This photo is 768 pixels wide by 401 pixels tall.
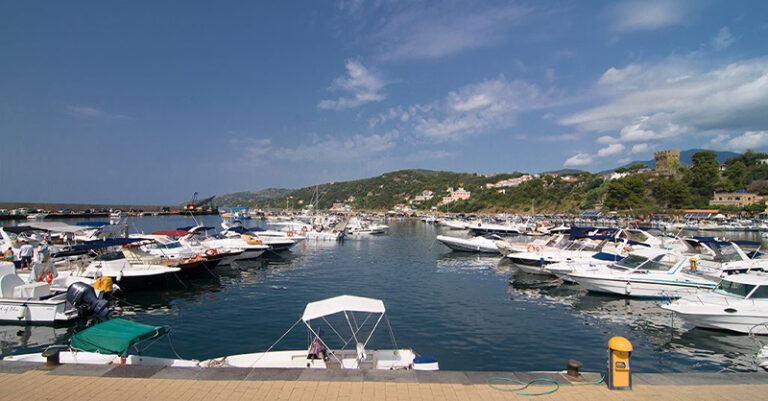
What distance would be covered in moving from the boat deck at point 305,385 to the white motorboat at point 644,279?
13.8 meters

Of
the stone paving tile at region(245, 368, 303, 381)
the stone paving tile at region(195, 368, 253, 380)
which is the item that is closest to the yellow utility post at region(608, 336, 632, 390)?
the stone paving tile at region(245, 368, 303, 381)

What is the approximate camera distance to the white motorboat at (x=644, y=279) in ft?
66.4

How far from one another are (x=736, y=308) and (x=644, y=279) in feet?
20.1

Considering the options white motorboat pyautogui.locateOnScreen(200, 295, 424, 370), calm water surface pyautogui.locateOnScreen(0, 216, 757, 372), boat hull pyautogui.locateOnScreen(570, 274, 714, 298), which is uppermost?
white motorboat pyautogui.locateOnScreen(200, 295, 424, 370)

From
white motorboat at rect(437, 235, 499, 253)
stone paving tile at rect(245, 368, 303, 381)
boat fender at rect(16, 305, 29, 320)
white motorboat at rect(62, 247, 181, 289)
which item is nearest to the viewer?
stone paving tile at rect(245, 368, 303, 381)

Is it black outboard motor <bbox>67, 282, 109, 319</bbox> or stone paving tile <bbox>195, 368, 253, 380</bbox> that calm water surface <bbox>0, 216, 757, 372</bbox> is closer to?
black outboard motor <bbox>67, 282, 109, 319</bbox>

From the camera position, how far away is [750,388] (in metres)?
7.38

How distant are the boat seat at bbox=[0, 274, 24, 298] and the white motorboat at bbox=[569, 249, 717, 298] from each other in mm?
26031

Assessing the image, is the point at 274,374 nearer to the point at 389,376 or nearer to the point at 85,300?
the point at 389,376

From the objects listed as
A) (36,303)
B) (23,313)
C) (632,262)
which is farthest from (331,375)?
(632,262)

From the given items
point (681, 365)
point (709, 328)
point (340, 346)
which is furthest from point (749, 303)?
point (340, 346)

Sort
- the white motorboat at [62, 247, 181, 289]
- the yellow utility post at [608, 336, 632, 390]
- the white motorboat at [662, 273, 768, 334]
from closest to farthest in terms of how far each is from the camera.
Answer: the yellow utility post at [608, 336, 632, 390]
the white motorboat at [662, 273, 768, 334]
the white motorboat at [62, 247, 181, 289]

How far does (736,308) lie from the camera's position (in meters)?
14.6

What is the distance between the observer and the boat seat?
637 inches
